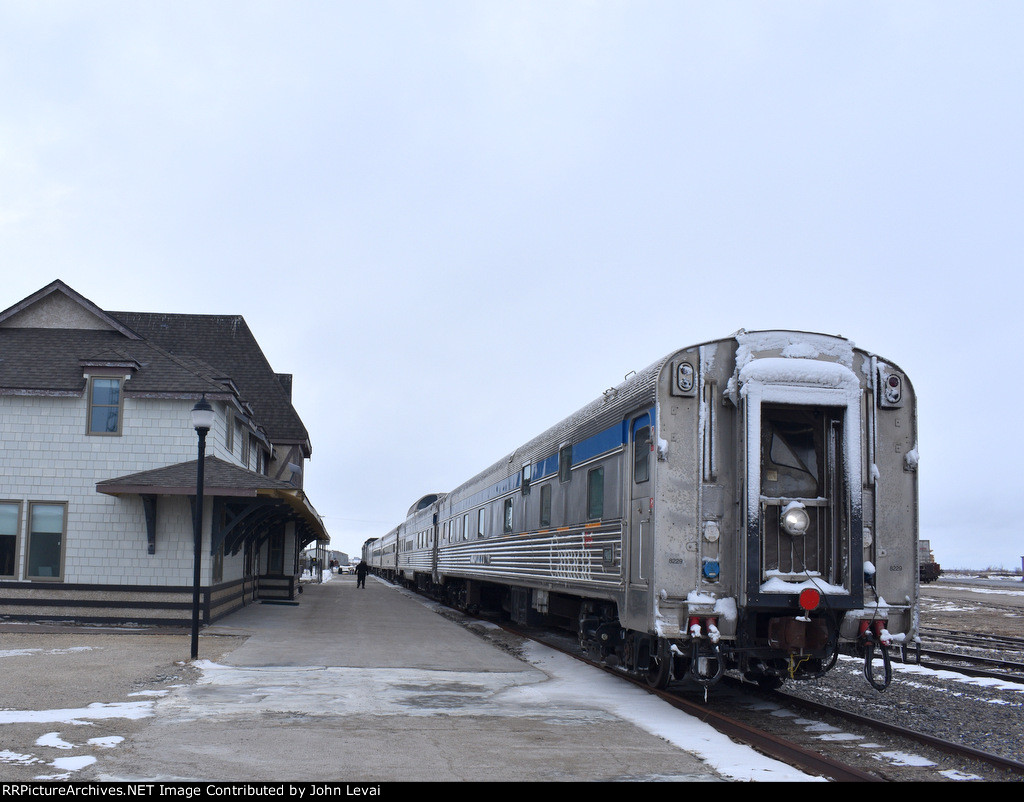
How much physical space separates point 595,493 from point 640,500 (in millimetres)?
1870

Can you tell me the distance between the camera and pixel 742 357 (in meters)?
9.12

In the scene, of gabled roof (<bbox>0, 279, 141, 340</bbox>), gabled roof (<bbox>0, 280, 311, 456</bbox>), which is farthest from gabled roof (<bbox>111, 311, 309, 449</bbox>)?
gabled roof (<bbox>0, 279, 141, 340</bbox>)

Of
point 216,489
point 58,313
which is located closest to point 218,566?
point 216,489

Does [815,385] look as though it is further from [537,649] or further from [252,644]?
[252,644]

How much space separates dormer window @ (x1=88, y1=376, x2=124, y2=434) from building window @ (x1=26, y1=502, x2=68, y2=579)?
5.44 feet

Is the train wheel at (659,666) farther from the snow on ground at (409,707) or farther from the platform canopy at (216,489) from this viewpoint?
the platform canopy at (216,489)

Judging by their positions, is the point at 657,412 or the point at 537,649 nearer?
the point at 657,412

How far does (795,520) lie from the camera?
28.9 ft

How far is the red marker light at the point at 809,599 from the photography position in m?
8.52

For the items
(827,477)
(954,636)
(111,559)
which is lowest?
(954,636)

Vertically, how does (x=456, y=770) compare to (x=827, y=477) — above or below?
below

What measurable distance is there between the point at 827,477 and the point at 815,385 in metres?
0.96
